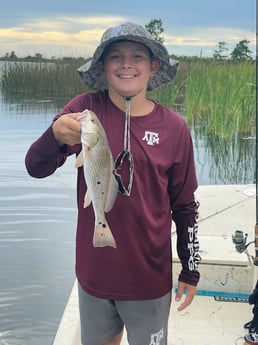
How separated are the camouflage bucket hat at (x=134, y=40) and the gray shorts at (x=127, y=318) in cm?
72

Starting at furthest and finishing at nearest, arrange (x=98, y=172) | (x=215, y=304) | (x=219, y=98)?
(x=219, y=98)
(x=215, y=304)
(x=98, y=172)

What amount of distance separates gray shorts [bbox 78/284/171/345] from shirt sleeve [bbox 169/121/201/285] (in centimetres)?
14

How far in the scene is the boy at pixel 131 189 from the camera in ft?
5.91

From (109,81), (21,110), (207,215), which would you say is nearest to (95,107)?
(109,81)

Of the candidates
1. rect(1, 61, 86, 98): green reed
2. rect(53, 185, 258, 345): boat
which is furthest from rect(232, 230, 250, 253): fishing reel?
rect(1, 61, 86, 98): green reed

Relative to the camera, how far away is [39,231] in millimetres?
5586

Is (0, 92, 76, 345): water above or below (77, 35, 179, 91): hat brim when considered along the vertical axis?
below

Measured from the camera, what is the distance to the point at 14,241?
17.0ft

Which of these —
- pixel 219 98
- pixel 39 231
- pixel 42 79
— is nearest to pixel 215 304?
pixel 39 231

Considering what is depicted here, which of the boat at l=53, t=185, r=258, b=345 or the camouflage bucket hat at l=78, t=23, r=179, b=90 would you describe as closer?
the camouflage bucket hat at l=78, t=23, r=179, b=90

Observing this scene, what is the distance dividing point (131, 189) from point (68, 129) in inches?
11.2

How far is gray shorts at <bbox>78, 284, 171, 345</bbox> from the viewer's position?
1.86 metres

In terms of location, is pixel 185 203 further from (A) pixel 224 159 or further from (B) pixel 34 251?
(A) pixel 224 159

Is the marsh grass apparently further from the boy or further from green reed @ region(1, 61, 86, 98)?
the boy
